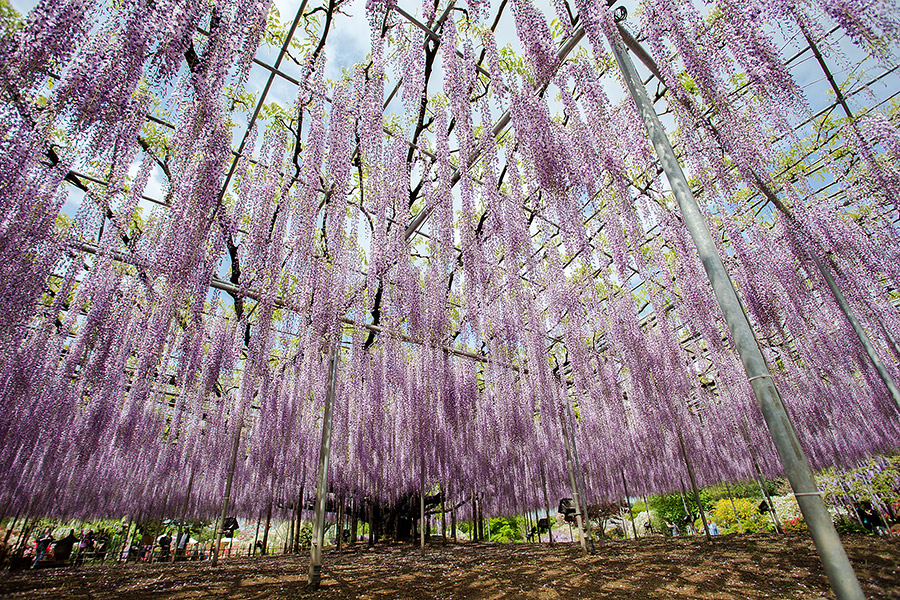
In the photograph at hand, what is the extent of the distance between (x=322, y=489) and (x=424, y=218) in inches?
199

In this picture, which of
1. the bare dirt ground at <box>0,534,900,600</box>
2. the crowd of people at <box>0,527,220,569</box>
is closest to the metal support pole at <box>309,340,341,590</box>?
the bare dirt ground at <box>0,534,900,600</box>

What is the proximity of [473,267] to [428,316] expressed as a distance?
1.46 metres

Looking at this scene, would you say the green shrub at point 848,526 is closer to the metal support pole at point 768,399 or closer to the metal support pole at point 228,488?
the metal support pole at point 768,399

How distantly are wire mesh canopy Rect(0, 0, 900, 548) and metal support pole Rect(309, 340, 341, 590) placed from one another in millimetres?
738

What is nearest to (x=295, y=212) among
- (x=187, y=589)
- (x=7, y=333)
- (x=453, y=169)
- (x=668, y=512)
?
(x=453, y=169)

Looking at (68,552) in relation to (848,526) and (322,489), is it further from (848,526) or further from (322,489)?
(848,526)

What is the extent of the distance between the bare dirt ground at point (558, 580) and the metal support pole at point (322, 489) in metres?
0.24

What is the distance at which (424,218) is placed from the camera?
7371 mm

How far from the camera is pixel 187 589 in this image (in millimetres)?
5016

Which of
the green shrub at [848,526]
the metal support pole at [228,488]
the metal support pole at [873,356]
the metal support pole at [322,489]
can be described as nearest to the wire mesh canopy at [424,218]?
the metal support pole at [873,356]

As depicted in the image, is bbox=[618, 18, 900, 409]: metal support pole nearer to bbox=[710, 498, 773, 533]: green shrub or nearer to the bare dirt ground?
the bare dirt ground

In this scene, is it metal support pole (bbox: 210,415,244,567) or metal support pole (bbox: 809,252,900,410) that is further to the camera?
metal support pole (bbox: 210,415,244,567)

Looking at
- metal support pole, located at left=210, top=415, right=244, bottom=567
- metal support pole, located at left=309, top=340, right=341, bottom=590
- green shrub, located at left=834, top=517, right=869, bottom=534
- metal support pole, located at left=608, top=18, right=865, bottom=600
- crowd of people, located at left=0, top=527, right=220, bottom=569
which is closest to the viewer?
metal support pole, located at left=608, top=18, right=865, bottom=600

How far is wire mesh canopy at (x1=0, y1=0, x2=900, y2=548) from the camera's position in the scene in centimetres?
358
